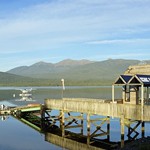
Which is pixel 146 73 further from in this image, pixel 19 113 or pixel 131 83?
pixel 19 113

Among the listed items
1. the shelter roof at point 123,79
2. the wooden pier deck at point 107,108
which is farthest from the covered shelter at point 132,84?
the wooden pier deck at point 107,108

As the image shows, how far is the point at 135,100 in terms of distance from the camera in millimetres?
40375

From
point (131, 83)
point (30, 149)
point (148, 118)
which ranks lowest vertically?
point (30, 149)

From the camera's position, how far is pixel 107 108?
127 ft

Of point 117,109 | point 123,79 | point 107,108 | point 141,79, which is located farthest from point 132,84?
point 107,108

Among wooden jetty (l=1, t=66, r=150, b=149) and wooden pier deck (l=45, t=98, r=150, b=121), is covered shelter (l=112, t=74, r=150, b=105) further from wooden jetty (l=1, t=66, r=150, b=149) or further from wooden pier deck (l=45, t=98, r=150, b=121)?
wooden pier deck (l=45, t=98, r=150, b=121)

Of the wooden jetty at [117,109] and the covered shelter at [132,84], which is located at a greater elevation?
the covered shelter at [132,84]

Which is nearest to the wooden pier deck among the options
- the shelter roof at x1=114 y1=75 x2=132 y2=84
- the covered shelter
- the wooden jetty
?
the wooden jetty

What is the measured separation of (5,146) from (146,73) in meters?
19.0

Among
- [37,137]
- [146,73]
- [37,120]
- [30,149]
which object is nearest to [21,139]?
[37,137]

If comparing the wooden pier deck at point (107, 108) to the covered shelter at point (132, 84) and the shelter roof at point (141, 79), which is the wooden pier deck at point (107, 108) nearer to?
the covered shelter at point (132, 84)

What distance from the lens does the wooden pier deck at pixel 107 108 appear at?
34812 mm

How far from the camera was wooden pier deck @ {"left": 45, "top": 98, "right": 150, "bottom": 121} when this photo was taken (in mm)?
34812

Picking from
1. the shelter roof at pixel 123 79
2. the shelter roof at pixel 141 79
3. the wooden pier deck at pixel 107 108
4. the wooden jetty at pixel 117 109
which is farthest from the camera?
the shelter roof at pixel 123 79
